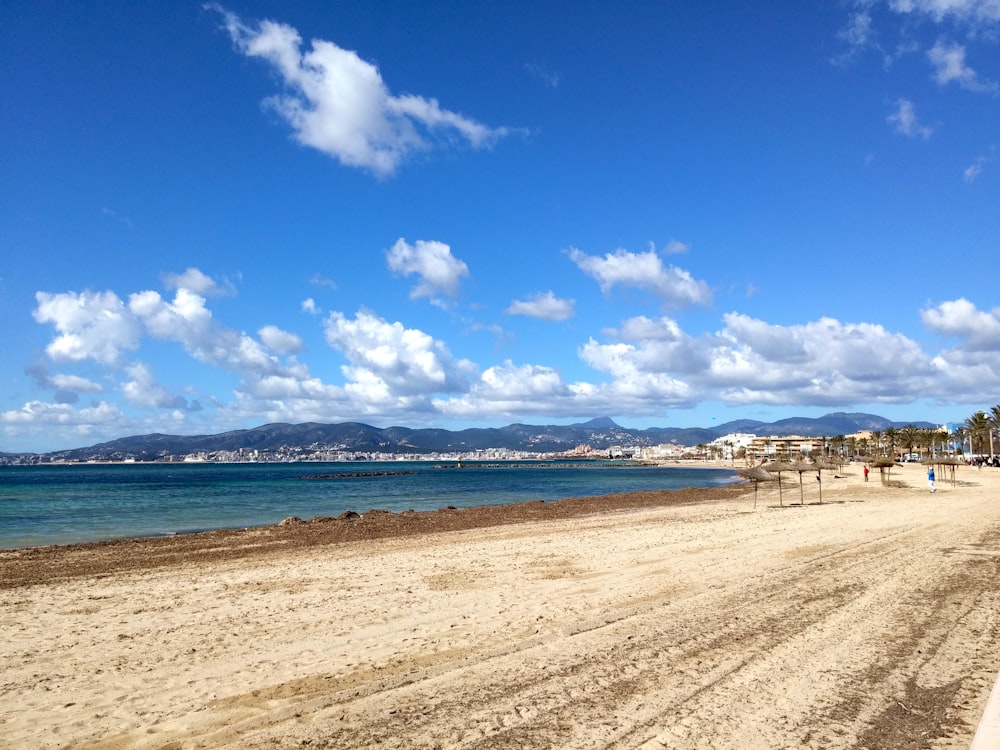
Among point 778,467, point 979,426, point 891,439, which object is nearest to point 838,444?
point 891,439

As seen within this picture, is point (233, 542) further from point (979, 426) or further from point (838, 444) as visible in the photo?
point (838, 444)

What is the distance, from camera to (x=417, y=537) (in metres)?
20.1

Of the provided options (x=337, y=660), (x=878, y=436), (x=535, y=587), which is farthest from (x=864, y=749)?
(x=878, y=436)

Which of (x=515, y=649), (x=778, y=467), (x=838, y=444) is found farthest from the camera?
(x=838, y=444)

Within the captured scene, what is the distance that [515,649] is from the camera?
727cm

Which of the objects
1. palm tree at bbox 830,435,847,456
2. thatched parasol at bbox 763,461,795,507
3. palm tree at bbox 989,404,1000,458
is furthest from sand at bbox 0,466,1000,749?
palm tree at bbox 830,435,847,456

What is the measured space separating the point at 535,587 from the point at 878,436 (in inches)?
6181

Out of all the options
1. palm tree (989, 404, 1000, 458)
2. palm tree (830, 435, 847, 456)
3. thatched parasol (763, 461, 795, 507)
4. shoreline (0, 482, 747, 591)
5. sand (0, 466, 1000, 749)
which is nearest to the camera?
sand (0, 466, 1000, 749)

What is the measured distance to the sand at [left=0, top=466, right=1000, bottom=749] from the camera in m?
5.27

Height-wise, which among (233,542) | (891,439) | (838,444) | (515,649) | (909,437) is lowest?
(838,444)

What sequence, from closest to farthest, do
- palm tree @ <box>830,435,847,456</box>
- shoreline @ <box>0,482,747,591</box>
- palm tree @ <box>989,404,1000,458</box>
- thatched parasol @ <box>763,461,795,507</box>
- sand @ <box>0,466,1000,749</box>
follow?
sand @ <box>0,466,1000,749</box>
shoreline @ <box>0,482,747,591</box>
thatched parasol @ <box>763,461,795,507</box>
palm tree @ <box>989,404,1000,458</box>
palm tree @ <box>830,435,847,456</box>

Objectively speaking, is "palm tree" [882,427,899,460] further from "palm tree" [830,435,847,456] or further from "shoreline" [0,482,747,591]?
"shoreline" [0,482,747,591]

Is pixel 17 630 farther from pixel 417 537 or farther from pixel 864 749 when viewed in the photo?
pixel 417 537

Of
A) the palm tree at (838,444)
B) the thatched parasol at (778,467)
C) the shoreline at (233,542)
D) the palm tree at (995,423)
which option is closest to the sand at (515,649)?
the shoreline at (233,542)
